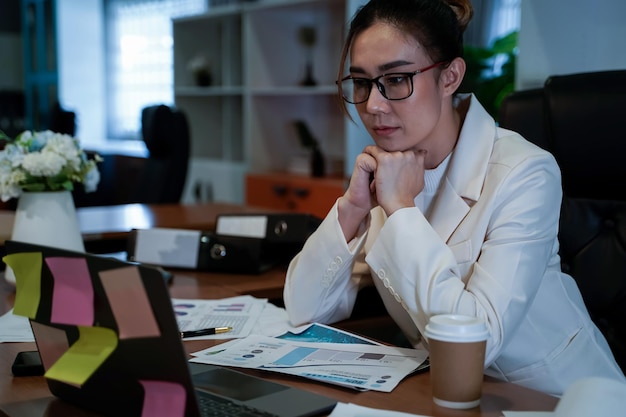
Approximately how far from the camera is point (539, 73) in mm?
2359

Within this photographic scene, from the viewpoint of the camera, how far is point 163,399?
0.89 meters

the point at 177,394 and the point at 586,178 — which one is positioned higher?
the point at 586,178

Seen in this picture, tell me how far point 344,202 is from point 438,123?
23 cm

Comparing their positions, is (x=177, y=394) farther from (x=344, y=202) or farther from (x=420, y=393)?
(x=344, y=202)

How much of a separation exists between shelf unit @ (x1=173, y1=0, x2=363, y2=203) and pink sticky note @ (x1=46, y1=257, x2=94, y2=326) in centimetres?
323

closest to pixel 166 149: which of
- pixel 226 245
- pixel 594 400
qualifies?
pixel 226 245

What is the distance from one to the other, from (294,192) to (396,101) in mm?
2708

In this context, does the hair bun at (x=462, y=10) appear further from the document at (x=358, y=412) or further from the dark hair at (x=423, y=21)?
the document at (x=358, y=412)

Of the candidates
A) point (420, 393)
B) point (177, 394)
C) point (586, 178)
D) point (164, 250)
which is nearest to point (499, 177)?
point (586, 178)

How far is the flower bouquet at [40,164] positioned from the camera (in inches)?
68.6

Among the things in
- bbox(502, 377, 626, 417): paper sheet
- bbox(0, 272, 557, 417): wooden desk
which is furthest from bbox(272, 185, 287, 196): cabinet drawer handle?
bbox(502, 377, 626, 417): paper sheet

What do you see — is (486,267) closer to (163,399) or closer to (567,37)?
(163,399)

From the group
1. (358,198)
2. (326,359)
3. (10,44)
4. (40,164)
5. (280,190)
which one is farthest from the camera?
(10,44)

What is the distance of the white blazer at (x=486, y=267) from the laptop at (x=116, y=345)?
0.31m
